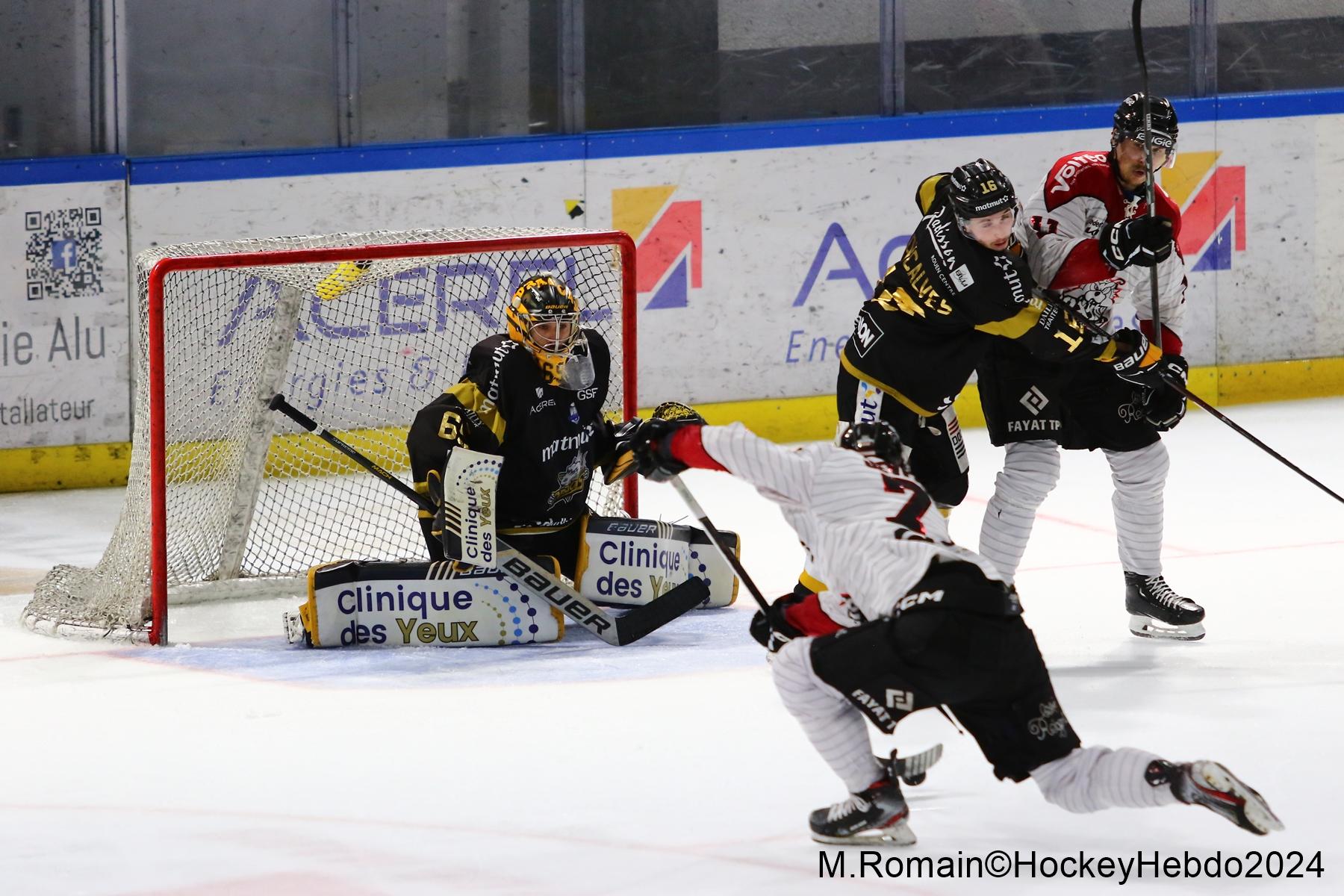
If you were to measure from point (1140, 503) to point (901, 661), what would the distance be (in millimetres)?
1866

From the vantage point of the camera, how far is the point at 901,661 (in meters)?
3.22

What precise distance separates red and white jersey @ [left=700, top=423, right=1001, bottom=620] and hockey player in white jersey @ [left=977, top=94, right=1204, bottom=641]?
1357mm

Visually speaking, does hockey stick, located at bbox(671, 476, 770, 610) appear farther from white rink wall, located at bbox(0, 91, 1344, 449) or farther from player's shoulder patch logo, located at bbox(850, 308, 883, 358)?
white rink wall, located at bbox(0, 91, 1344, 449)

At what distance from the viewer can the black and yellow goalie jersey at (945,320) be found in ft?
14.4

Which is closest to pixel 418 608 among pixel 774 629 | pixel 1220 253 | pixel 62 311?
pixel 774 629

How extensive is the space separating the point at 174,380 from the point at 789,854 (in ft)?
9.08

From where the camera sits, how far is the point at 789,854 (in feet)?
11.3

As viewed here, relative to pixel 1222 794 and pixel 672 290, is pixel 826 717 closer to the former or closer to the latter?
pixel 1222 794

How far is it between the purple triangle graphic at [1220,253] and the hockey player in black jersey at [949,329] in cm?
360

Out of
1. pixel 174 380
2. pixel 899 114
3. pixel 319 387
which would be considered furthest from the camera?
pixel 899 114

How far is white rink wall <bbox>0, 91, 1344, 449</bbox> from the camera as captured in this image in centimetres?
682

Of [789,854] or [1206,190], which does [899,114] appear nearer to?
[1206,190]

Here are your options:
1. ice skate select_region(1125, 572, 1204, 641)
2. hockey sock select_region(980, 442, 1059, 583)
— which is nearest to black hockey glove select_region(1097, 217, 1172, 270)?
hockey sock select_region(980, 442, 1059, 583)

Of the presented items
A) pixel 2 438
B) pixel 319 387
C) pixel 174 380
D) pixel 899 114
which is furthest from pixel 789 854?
pixel 899 114
